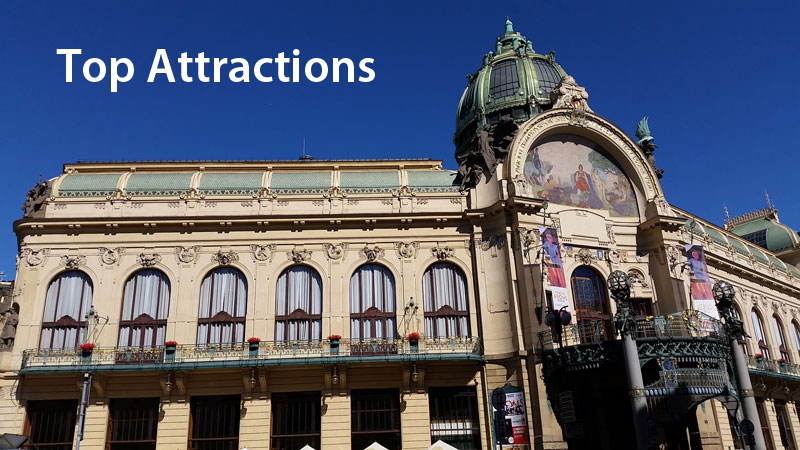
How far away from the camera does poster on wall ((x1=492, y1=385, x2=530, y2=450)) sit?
28031mm

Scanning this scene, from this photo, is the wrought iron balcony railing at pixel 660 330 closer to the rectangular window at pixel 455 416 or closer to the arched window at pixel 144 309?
the rectangular window at pixel 455 416

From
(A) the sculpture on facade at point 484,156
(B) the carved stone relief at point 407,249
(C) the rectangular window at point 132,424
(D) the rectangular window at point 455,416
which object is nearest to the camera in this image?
(C) the rectangular window at point 132,424

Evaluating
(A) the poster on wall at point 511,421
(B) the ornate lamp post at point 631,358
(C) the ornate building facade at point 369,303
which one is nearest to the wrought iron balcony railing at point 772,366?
(C) the ornate building facade at point 369,303

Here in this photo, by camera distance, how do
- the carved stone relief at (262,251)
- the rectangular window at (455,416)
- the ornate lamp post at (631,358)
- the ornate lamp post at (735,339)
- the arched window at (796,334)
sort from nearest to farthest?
1. the ornate lamp post at (631,358)
2. the ornate lamp post at (735,339)
3. the rectangular window at (455,416)
4. the carved stone relief at (262,251)
5. the arched window at (796,334)

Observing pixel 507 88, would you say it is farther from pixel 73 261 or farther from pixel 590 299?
pixel 73 261

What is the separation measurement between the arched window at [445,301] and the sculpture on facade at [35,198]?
19.9 m

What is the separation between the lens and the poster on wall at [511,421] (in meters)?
28.0

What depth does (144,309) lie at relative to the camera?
3047 centimetres

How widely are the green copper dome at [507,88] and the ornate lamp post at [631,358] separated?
18599mm

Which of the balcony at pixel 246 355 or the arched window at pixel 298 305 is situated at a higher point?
the arched window at pixel 298 305

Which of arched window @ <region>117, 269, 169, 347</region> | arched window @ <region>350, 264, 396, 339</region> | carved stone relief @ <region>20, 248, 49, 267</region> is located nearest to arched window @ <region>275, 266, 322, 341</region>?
arched window @ <region>350, 264, 396, 339</region>

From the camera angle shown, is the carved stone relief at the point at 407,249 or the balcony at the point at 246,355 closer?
the balcony at the point at 246,355

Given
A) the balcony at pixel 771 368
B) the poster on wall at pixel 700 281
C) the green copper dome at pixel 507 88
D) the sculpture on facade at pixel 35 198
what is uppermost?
the green copper dome at pixel 507 88

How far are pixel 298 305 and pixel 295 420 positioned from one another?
5.50 meters
